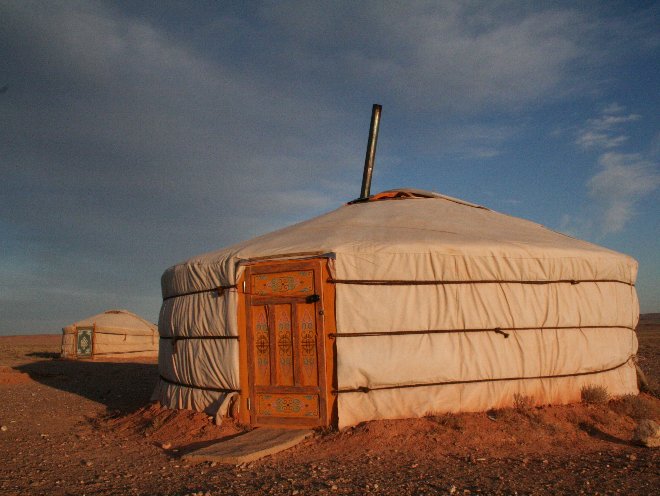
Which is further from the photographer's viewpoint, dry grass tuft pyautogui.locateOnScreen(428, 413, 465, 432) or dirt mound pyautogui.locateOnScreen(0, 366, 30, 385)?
dirt mound pyautogui.locateOnScreen(0, 366, 30, 385)

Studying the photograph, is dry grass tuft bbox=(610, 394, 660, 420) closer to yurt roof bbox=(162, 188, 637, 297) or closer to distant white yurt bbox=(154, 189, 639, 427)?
distant white yurt bbox=(154, 189, 639, 427)

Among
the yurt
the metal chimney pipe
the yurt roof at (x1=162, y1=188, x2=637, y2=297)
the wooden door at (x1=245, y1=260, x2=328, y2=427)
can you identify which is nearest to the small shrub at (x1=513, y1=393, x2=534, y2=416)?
the yurt roof at (x1=162, y1=188, x2=637, y2=297)

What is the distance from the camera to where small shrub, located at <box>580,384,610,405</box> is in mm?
5035

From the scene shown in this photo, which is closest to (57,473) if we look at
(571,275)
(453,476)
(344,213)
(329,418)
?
(329,418)

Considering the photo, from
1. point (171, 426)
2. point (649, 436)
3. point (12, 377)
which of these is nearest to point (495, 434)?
point (649, 436)

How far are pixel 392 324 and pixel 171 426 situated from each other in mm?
2197

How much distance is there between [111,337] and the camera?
15.8 meters

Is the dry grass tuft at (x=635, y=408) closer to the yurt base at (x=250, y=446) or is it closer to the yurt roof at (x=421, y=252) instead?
the yurt roof at (x=421, y=252)

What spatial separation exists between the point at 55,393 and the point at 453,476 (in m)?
6.85

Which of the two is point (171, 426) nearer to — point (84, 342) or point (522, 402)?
point (522, 402)

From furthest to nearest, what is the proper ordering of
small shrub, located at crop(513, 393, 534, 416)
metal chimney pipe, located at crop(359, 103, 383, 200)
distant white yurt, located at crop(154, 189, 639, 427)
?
metal chimney pipe, located at crop(359, 103, 383, 200) < small shrub, located at crop(513, 393, 534, 416) < distant white yurt, located at crop(154, 189, 639, 427)

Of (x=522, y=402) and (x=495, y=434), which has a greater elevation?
(x=522, y=402)

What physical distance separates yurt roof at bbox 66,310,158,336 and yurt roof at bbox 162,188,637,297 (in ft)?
35.0

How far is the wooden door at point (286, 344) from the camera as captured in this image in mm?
4602
